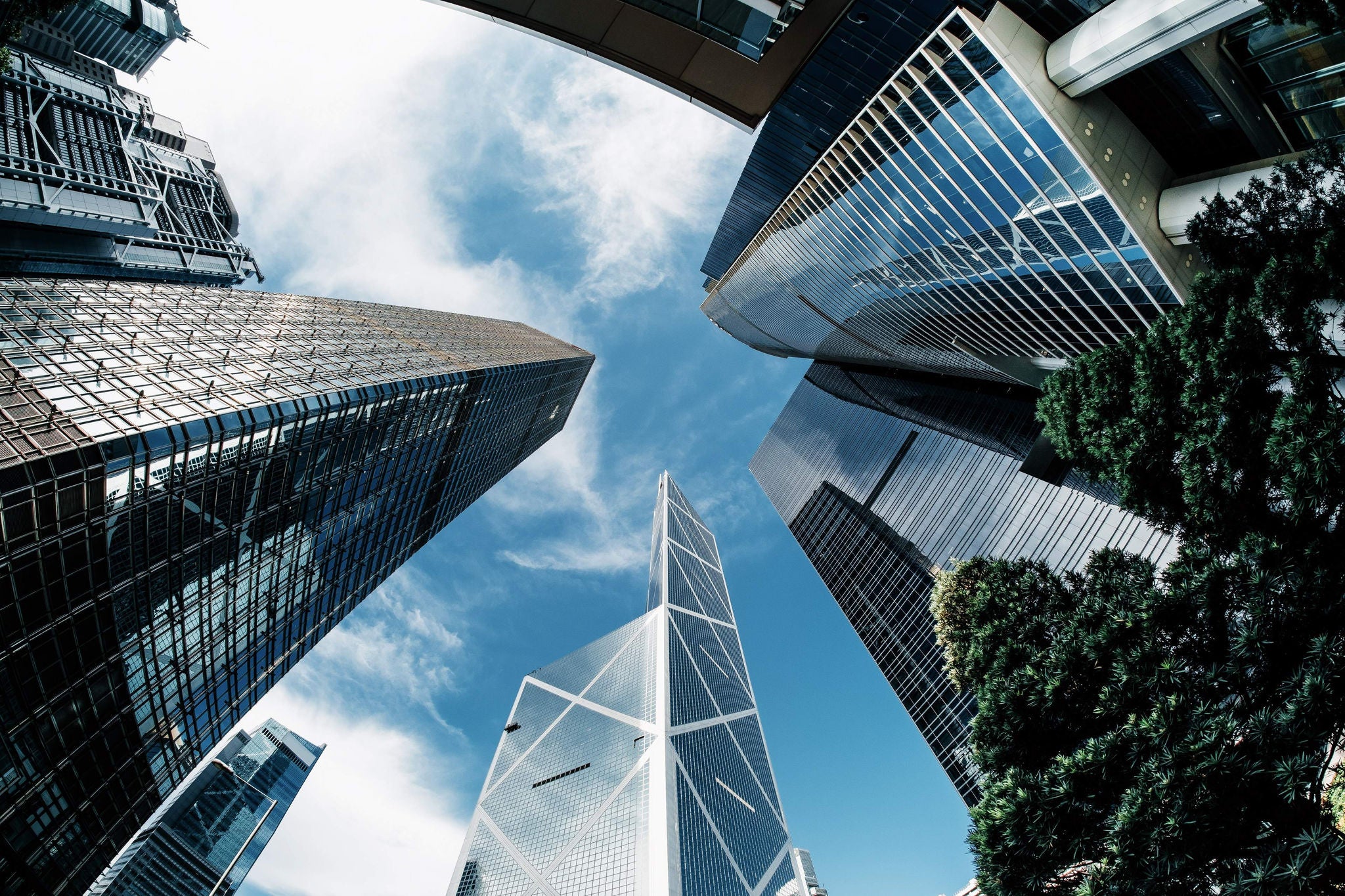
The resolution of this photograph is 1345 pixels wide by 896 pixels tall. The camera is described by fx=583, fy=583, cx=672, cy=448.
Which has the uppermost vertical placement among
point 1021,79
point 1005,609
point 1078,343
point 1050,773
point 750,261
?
point 750,261

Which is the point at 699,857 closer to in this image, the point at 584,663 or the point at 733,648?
the point at 584,663

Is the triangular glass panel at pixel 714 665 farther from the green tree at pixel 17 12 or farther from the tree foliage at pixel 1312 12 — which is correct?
the tree foliage at pixel 1312 12

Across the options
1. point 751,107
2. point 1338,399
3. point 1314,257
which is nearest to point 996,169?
point 751,107

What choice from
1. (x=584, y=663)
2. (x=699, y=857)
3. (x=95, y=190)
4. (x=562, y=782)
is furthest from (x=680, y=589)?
(x=95, y=190)

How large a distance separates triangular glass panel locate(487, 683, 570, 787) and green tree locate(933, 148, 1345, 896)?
98.8 m

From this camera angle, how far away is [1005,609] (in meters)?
19.3

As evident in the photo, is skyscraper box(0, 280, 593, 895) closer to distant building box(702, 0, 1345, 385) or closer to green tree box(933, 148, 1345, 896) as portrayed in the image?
green tree box(933, 148, 1345, 896)

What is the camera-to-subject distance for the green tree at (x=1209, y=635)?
10250mm

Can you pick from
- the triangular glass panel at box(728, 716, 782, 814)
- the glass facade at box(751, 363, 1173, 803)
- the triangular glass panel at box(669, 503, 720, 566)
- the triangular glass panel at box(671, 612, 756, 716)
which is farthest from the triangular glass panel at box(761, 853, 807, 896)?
the triangular glass panel at box(669, 503, 720, 566)

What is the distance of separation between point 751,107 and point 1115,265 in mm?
22925

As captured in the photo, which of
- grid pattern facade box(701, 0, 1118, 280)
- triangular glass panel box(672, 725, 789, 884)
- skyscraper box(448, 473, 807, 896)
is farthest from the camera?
triangular glass panel box(672, 725, 789, 884)

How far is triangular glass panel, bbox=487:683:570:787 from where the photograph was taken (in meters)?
98.5

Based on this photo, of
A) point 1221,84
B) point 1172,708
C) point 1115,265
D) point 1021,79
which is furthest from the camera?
point 1115,265

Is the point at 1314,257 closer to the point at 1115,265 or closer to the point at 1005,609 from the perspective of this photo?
the point at 1005,609
